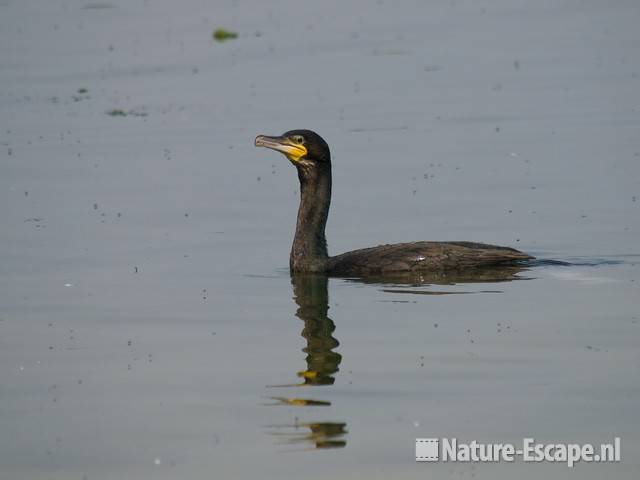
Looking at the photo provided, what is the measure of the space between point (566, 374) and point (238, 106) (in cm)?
1881

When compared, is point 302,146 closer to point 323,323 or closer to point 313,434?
point 323,323

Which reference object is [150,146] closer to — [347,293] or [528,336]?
[347,293]

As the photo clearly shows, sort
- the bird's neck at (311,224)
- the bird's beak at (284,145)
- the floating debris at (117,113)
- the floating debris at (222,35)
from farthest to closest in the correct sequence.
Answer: the floating debris at (222,35)
the floating debris at (117,113)
the bird's neck at (311,224)
the bird's beak at (284,145)

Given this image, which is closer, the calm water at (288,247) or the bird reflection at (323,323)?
the bird reflection at (323,323)

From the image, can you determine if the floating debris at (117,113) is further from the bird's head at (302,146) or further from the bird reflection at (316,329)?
the bird reflection at (316,329)

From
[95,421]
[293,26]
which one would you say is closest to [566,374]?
[95,421]

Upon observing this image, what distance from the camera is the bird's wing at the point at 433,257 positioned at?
17.1m

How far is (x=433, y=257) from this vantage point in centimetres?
1712

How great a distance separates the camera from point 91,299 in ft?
54.6

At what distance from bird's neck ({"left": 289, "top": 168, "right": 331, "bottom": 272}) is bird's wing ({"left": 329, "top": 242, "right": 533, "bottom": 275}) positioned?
680mm

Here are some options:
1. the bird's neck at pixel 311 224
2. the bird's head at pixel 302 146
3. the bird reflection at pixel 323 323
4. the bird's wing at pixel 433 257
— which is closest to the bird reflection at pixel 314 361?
the bird reflection at pixel 323 323

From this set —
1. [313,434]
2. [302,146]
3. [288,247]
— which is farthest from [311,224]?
[313,434]

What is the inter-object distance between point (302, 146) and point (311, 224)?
2.99ft

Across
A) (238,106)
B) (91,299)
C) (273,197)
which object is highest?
(238,106)
